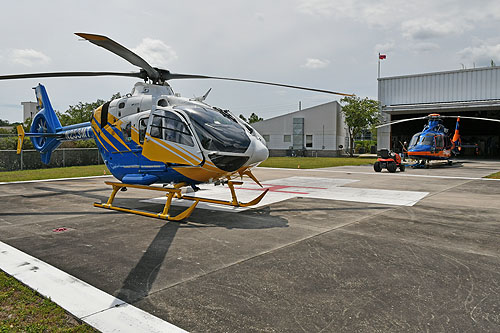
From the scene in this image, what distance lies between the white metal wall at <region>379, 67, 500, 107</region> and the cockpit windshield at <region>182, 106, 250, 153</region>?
32.3m

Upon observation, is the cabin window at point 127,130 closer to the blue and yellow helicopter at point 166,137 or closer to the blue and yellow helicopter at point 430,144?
the blue and yellow helicopter at point 166,137

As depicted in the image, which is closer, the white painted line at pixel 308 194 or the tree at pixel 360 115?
the white painted line at pixel 308 194

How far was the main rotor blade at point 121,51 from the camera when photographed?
544cm

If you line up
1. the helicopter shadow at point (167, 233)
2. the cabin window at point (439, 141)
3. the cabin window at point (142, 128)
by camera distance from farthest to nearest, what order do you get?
the cabin window at point (439, 141), the cabin window at point (142, 128), the helicopter shadow at point (167, 233)

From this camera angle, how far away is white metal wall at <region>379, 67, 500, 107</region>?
31.2 meters

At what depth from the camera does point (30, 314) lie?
3.26m

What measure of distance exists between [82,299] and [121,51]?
15.2 ft

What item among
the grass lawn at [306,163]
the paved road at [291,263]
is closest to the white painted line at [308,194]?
the paved road at [291,263]

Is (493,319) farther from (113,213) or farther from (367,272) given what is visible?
(113,213)

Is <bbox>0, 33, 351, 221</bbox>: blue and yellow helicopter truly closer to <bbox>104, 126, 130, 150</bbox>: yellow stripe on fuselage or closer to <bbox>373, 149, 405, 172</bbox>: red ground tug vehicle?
<bbox>104, 126, 130, 150</bbox>: yellow stripe on fuselage

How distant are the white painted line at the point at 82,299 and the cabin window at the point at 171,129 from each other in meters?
3.28

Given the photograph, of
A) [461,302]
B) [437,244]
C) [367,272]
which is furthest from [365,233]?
[461,302]

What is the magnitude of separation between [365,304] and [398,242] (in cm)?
253

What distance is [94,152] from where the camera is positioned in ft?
95.4
